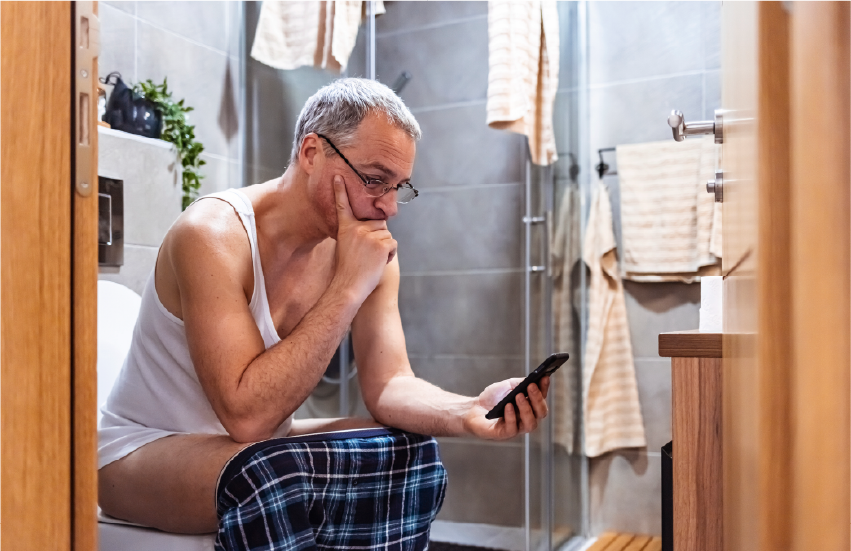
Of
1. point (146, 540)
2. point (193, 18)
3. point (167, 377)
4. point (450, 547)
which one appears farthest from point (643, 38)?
point (146, 540)

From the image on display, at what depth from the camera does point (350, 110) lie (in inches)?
50.9

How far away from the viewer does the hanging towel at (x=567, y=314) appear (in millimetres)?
2350

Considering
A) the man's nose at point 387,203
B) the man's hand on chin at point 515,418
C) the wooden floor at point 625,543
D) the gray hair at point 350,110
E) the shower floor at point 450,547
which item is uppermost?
the gray hair at point 350,110

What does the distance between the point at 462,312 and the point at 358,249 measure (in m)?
1.20

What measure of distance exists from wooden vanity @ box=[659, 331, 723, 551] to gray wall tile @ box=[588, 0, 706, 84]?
1831 millimetres

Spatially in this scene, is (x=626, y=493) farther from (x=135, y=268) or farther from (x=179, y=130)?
(x=179, y=130)

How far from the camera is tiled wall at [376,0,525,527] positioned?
92.0 inches

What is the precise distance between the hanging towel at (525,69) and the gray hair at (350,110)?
70 cm

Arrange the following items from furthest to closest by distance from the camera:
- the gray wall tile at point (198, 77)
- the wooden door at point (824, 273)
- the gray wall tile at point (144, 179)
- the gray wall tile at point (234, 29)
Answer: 1. the gray wall tile at point (234, 29)
2. the gray wall tile at point (198, 77)
3. the gray wall tile at point (144, 179)
4. the wooden door at point (824, 273)

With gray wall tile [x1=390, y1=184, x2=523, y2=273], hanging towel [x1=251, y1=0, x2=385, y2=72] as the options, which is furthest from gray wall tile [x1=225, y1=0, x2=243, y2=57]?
gray wall tile [x1=390, y1=184, x2=523, y2=273]

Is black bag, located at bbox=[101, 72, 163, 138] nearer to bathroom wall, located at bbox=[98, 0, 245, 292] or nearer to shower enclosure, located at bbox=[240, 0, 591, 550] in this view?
bathroom wall, located at bbox=[98, 0, 245, 292]

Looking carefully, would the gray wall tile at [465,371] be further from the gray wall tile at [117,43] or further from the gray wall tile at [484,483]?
the gray wall tile at [117,43]

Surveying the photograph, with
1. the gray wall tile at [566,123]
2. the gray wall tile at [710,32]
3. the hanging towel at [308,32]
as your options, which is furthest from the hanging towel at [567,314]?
the hanging towel at [308,32]

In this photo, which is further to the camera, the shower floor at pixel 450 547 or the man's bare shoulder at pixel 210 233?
the shower floor at pixel 450 547
